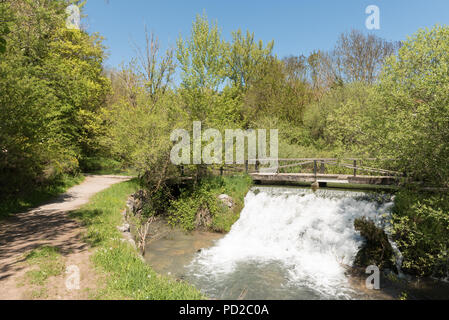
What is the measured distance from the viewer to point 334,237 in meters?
10.4

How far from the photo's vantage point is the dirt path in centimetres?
502

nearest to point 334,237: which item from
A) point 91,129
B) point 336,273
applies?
point 336,273

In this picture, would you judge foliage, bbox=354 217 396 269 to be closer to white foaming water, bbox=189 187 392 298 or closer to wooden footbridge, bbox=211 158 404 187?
white foaming water, bbox=189 187 392 298

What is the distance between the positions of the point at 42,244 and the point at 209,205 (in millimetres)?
8090

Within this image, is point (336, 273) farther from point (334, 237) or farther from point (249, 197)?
point (249, 197)

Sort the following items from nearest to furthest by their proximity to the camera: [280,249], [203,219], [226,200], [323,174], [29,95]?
[29,95] < [280,249] < [203,219] < [226,200] < [323,174]

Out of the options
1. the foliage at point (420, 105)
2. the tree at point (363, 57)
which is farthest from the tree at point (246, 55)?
the foliage at point (420, 105)

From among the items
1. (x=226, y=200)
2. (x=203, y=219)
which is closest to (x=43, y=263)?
(x=203, y=219)

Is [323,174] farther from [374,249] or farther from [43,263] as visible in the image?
[43,263]

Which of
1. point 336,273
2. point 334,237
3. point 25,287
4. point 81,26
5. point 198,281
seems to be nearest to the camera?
point 25,287

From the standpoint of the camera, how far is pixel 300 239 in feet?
36.7

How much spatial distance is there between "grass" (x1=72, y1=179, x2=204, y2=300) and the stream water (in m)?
1.94

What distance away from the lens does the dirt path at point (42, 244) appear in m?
5.02
